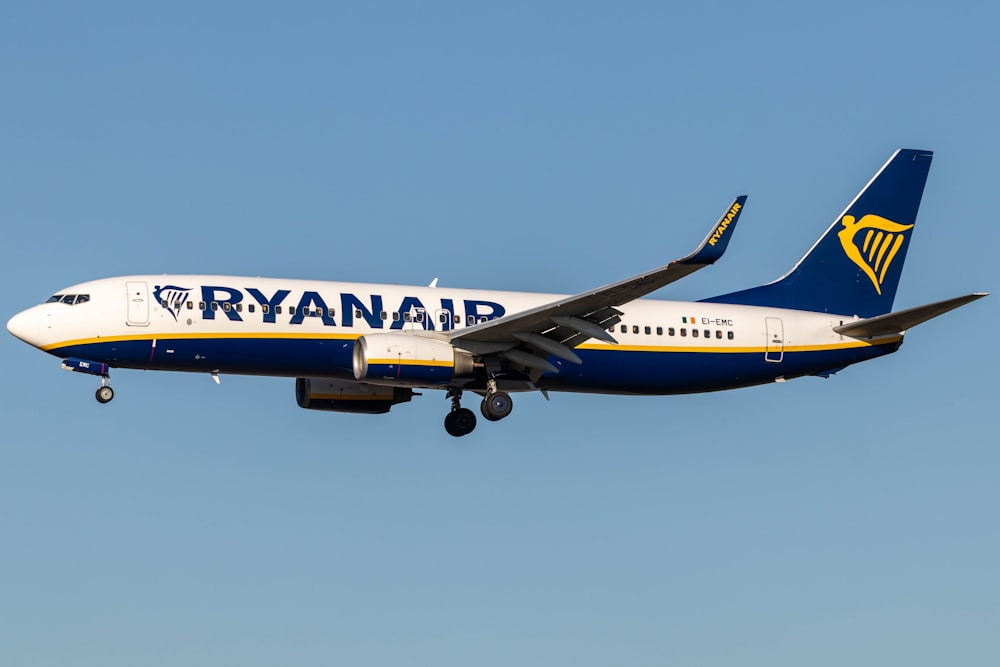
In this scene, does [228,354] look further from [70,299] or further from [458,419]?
[458,419]

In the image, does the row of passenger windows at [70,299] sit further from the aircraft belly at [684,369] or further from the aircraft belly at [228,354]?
the aircraft belly at [684,369]

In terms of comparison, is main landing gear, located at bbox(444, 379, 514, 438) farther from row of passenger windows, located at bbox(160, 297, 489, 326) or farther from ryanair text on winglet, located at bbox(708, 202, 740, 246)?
ryanair text on winglet, located at bbox(708, 202, 740, 246)

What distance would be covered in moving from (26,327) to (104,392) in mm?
2853

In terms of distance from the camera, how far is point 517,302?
157ft

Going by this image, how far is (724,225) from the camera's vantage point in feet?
128

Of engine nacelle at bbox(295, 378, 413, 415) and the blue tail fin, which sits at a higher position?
the blue tail fin

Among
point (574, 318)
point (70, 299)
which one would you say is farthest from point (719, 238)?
point (70, 299)

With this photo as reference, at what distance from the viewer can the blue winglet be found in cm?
3884

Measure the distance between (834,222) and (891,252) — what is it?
7.03ft

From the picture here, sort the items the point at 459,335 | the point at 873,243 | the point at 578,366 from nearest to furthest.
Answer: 1. the point at 459,335
2. the point at 578,366
3. the point at 873,243

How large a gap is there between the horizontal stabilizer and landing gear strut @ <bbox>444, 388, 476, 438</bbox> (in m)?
12.0

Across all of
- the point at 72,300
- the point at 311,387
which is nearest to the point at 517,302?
the point at 311,387

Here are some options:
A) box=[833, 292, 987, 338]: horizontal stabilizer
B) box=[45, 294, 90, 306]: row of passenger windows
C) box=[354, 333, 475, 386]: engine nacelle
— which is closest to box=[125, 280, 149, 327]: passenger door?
box=[45, 294, 90, 306]: row of passenger windows

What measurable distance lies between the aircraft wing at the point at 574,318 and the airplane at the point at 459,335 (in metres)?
0.05
